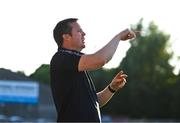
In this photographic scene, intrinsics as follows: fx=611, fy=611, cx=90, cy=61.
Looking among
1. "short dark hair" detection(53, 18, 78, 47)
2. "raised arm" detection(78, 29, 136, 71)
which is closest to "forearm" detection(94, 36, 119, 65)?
"raised arm" detection(78, 29, 136, 71)

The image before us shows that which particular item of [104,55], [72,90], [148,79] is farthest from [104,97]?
[148,79]

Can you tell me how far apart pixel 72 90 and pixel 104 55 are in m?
0.40

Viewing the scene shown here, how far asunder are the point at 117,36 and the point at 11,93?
92.4 ft

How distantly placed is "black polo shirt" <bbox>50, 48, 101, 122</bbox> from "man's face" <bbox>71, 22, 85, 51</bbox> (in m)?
0.05

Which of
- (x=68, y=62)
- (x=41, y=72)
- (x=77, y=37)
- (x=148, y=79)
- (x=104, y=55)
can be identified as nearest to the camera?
(x=104, y=55)

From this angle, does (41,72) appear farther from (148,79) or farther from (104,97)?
(148,79)

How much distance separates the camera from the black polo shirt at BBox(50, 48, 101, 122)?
13.2ft

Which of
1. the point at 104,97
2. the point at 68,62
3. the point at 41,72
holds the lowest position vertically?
the point at 41,72

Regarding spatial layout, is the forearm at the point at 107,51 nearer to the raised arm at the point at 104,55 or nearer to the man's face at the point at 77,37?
the raised arm at the point at 104,55

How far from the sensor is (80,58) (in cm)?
396

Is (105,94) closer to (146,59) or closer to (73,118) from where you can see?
(73,118)

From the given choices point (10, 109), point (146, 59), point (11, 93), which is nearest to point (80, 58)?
point (11, 93)

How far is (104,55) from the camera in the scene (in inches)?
149

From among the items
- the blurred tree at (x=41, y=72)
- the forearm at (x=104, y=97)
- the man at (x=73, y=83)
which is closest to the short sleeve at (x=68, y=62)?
the man at (x=73, y=83)
